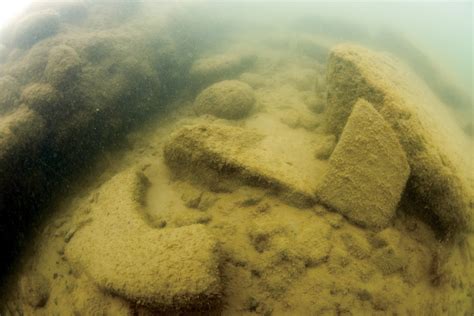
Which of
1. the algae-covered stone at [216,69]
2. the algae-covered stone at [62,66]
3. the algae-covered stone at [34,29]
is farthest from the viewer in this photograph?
the algae-covered stone at [216,69]

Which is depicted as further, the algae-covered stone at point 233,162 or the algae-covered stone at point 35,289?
the algae-covered stone at point 233,162

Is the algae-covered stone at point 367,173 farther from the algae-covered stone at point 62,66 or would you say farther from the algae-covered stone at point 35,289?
the algae-covered stone at point 62,66

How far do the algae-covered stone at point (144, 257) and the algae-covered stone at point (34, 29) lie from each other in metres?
3.41

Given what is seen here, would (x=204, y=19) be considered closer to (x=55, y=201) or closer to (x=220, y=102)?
(x=220, y=102)

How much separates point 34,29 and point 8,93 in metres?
1.55

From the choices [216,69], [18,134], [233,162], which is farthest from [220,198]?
[216,69]

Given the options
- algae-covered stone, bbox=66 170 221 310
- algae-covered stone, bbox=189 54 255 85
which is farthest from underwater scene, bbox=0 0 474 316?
algae-covered stone, bbox=189 54 255 85

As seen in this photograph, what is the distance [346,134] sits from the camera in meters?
2.74

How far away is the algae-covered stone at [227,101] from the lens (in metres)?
4.37

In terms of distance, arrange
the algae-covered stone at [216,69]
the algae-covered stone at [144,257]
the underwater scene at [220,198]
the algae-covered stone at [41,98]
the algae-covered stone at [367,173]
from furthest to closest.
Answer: the algae-covered stone at [216,69] → the algae-covered stone at [41,98] → the algae-covered stone at [367,173] → the underwater scene at [220,198] → the algae-covered stone at [144,257]

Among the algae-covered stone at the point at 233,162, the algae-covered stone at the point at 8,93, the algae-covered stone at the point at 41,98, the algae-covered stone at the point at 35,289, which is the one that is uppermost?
the algae-covered stone at the point at 233,162

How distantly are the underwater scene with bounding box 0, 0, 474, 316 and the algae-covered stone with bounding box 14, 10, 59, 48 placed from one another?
0.02 m

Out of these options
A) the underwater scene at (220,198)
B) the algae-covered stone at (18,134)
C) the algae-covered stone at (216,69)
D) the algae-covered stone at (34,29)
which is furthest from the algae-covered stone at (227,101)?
the algae-covered stone at (34,29)

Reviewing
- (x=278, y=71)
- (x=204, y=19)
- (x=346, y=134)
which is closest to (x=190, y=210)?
(x=346, y=134)
